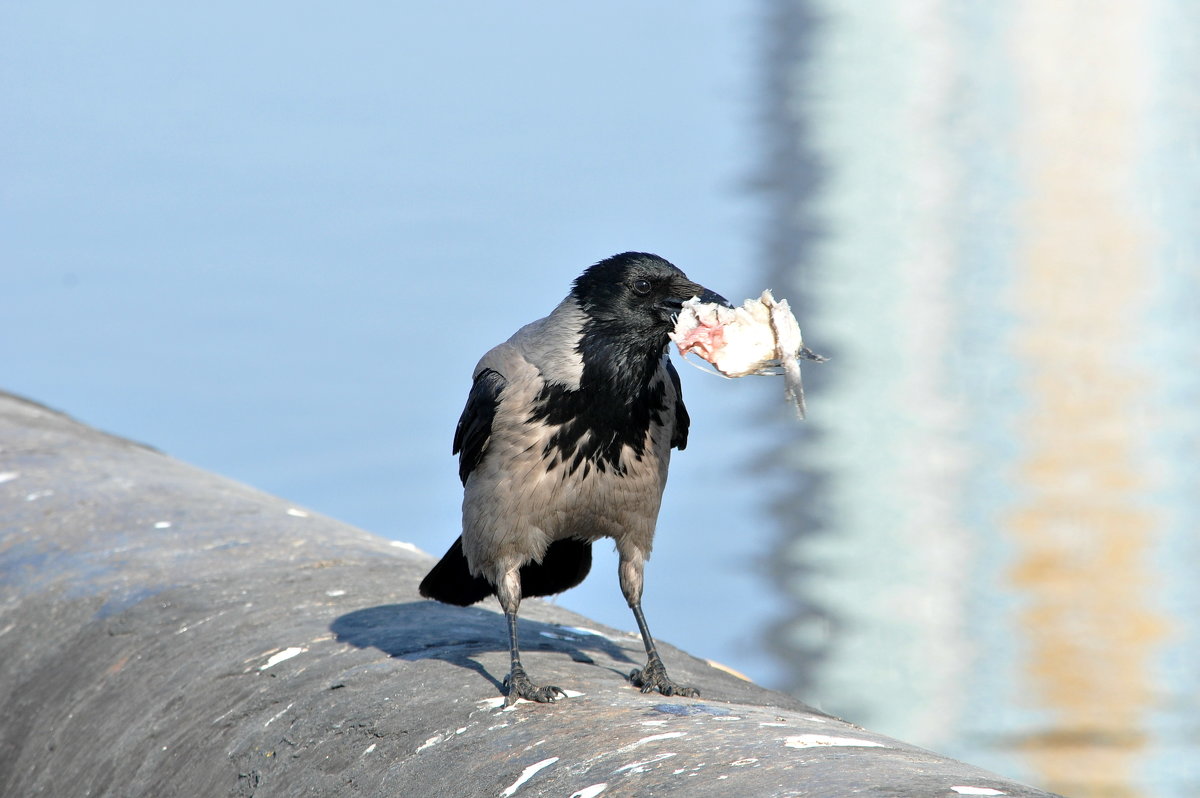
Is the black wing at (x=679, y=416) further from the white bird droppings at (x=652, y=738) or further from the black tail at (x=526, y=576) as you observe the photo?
the white bird droppings at (x=652, y=738)

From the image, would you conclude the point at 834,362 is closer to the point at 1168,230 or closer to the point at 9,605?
the point at 1168,230

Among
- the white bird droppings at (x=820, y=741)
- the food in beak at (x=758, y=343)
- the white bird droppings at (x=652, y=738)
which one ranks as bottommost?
the white bird droppings at (x=652, y=738)

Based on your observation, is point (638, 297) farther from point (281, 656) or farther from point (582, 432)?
point (281, 656)

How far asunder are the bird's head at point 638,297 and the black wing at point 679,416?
201mm

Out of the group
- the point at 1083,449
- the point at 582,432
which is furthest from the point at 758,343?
the point at 1083,449

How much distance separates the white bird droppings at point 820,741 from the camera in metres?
2.86

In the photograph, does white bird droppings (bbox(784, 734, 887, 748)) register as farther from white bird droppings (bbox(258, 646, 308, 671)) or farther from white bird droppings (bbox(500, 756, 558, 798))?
white bird droppings (bbox(258, 646, 308, 671))

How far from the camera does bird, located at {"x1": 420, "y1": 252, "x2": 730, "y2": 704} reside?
4.01m

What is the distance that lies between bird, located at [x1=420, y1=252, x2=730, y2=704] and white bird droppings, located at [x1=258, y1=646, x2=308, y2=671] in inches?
20.1

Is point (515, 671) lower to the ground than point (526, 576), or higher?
lower

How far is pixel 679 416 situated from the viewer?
4.29 metres

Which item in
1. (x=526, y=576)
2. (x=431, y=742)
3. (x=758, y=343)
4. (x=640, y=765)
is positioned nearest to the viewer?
(x=640, y=765)

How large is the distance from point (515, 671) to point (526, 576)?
3.11ft

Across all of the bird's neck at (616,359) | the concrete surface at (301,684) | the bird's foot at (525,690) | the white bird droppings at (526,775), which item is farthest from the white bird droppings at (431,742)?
the bird's neck at (616,359)
